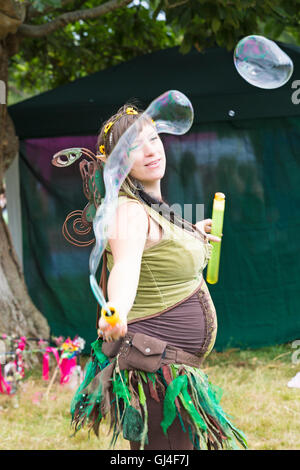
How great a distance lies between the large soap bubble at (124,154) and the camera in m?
1.57

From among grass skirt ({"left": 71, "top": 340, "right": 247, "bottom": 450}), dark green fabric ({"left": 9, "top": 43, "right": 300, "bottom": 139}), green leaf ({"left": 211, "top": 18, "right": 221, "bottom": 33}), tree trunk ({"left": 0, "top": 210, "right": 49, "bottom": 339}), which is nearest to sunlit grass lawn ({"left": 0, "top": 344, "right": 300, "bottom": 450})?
tree trunk ({"left": 0, "top": 210, "right": 49, "bottom": 339})

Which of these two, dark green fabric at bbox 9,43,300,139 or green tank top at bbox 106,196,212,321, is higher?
dark green fabric at bbox 9,43,300,139

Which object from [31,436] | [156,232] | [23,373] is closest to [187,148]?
[23,373]

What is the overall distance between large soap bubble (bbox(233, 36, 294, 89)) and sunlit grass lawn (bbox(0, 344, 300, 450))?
1.74 meters

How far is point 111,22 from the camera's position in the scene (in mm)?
5176

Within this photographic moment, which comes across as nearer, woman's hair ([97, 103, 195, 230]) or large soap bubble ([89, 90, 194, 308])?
large soap bubble ([89, 90, 194, 308])

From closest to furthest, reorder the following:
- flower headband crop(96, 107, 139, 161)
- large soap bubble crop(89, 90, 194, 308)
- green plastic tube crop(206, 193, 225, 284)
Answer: large soap bubble crop(89, 90, 194, 308) → flower headband crop(96, 107, 139, 161) → green plastic tube crop(206, 193, 225, 284)

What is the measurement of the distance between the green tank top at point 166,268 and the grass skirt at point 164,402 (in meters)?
0.18

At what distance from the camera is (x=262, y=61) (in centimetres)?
241

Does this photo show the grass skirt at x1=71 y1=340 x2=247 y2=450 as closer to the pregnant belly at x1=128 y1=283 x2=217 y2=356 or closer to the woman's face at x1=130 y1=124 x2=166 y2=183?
the pregnant belly at x1=128 y1=283 x2=217 y2=356

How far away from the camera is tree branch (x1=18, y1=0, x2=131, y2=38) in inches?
158

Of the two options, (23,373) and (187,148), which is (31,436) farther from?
(187,148)
